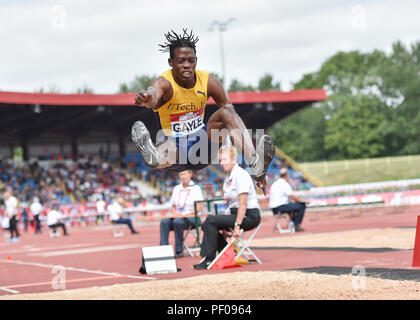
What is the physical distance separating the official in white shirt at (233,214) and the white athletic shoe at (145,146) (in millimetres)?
3249

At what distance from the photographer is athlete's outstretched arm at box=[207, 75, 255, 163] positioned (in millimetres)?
5103

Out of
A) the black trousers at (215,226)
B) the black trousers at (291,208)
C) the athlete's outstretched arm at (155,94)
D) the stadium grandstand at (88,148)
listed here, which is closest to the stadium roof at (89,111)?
the stadium grandstand at (88,148)

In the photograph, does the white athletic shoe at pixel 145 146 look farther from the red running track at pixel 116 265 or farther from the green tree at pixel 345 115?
the green tree at pixel 345 115

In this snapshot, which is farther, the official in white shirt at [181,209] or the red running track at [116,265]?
the official in white shirt at [181,209]

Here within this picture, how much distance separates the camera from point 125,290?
21.2 feet

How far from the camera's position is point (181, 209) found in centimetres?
1099

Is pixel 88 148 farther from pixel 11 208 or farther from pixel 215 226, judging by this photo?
pixel 215 226

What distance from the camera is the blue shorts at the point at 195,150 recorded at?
5.32m

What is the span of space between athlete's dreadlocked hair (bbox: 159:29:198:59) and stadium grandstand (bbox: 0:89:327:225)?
793 inches

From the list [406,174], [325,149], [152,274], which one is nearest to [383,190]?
[406,174]

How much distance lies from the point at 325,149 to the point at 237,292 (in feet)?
187

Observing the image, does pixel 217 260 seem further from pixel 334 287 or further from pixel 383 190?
pixel 383 190

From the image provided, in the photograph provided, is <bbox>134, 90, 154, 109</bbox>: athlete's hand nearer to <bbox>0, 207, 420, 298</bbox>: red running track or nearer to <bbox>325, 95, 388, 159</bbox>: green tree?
<bbox>0, 207, 420, 298</bbox>: red running track

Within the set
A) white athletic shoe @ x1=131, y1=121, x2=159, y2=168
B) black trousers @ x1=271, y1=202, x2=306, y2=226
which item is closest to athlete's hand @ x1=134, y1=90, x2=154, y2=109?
white athletic shoe @ x1=131, y1=121, x2=159, y2=168
